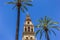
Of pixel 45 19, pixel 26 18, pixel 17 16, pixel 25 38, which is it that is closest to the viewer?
pixel 17 16

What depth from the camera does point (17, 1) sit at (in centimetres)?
7425

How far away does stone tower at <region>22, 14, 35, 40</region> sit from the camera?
391ft

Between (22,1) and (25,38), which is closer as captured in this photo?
(22,1)

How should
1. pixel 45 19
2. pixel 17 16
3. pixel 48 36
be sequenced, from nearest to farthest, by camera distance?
pixel 17 16 → pixel 48 36 → pixel 45 19

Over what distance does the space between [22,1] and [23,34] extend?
149 feet

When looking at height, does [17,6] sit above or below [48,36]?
above

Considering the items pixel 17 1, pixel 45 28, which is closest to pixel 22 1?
pixel 17 1

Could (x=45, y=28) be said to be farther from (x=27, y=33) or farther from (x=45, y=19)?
(x=27, y=33)

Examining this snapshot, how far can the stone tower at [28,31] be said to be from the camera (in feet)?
391

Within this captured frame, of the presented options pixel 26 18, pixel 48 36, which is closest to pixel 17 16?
pixel 48 36

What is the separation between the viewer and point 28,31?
121562 mm

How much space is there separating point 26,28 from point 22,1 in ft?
157

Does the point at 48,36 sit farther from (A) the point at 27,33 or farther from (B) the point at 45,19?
(A) the point at 27,33

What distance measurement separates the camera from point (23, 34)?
120 metres
